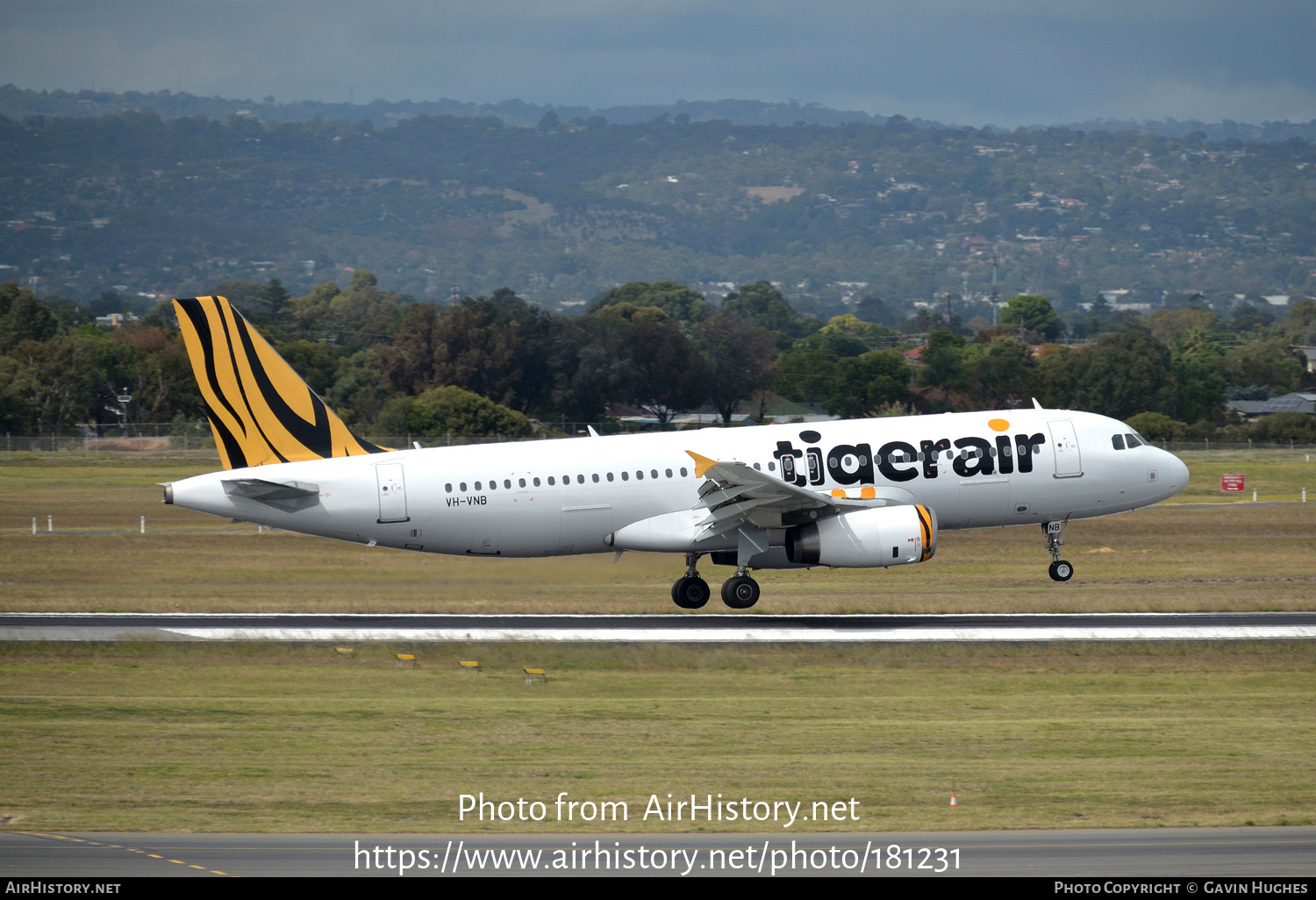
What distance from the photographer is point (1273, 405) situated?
137000 millimetres

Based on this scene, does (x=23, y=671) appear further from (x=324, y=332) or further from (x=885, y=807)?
(x=324, y=332)

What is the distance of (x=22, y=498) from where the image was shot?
7469cm

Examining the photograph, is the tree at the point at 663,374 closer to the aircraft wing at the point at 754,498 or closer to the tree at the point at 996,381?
the tree at the point at 996,381

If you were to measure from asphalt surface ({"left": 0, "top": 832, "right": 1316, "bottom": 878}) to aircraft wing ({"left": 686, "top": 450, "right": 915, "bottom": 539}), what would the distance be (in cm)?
1691

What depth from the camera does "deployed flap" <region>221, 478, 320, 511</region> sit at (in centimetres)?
3556

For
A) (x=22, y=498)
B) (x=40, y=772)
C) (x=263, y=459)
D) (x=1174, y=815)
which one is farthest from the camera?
(x=22, y=498)

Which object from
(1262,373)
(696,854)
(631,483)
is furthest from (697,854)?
(1262,373)

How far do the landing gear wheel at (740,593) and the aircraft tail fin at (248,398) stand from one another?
10417 mm

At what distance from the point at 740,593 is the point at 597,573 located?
3.73 metres

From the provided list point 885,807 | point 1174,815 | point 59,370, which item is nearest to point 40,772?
point 885,807

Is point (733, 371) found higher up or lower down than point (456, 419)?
higher up

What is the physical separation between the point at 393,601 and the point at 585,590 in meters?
5.99

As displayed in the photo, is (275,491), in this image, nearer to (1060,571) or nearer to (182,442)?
(1060,571)

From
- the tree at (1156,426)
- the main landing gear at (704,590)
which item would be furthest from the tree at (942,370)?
the main landing gear at (704,590)
